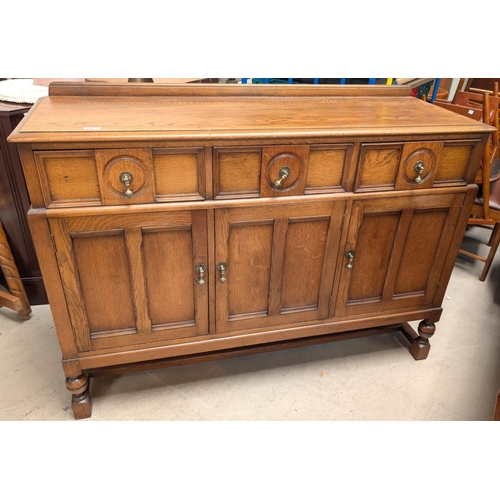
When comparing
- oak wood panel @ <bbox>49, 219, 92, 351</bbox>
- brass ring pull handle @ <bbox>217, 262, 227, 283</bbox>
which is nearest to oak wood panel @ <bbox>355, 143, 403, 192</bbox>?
brass ring pull handle @ <bbox>217, 262, 227, 283</bbox>

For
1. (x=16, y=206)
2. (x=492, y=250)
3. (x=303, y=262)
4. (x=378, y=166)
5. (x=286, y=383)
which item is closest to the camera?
(x=378, y=166)

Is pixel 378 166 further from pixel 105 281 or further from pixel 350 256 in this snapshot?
pixel 105 281

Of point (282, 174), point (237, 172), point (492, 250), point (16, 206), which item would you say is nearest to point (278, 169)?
point (282, 174)

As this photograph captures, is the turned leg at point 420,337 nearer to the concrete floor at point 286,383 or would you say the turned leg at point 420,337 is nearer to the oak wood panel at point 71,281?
the concrete floor at point 286,383

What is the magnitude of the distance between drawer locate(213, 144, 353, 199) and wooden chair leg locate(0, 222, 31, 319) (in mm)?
1337

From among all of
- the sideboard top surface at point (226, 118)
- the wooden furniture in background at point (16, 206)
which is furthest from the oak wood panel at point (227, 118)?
the wooden furniture in background at point (16, 206)

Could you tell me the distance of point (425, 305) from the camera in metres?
2.06

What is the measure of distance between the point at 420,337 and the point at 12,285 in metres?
2.10

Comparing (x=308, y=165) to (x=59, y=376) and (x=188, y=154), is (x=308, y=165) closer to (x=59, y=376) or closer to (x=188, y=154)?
(x=188, y=154)

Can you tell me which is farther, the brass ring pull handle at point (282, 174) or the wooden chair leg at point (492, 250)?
the wooden chair leg at point (492, 250)

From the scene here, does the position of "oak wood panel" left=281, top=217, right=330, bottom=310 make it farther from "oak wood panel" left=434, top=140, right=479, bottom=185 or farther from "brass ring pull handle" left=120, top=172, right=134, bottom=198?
"brass ring pull handle" left=120, top=172, right=134, bottom=198

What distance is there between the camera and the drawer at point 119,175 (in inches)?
53.2

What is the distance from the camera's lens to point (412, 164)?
164 cm

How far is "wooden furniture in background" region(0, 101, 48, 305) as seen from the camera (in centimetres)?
201
